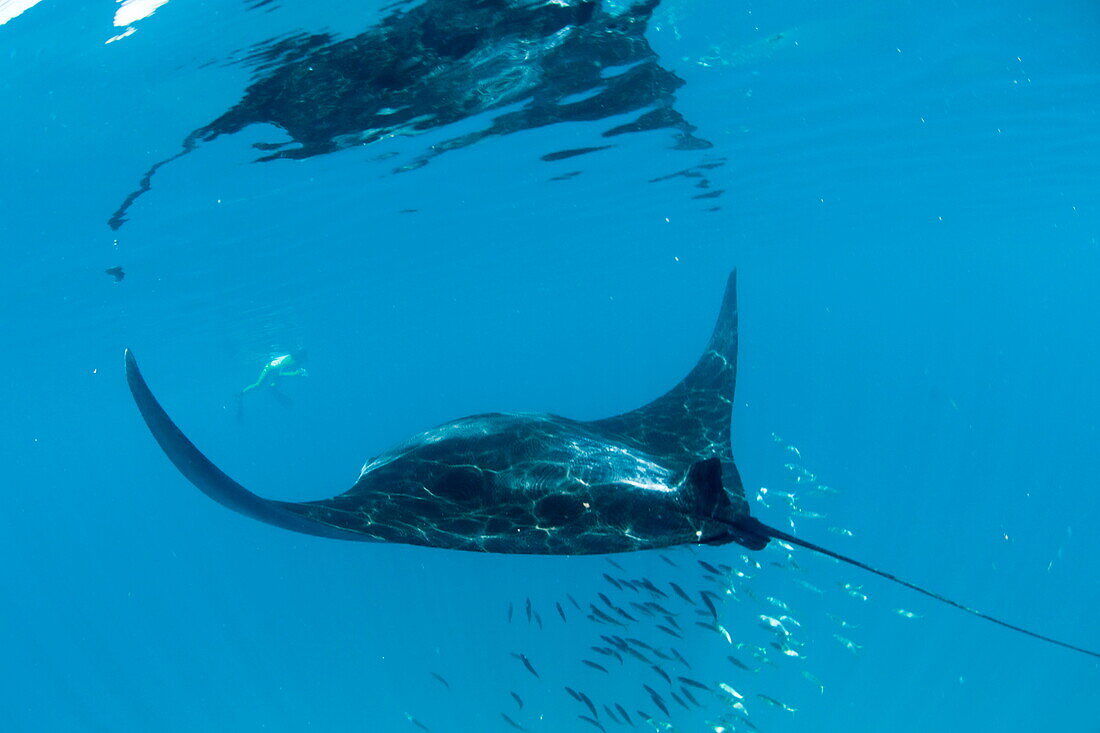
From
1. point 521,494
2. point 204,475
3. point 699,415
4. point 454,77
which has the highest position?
point 454,77

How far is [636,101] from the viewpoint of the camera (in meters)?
15.0

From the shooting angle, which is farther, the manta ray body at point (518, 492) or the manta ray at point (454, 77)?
the manta ray at point (454, 77)

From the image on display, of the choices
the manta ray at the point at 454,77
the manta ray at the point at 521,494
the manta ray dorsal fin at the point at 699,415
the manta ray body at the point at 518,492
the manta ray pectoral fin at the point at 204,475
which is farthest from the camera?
the manta ray at the point at 454,77

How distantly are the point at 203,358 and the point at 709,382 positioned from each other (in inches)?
1600

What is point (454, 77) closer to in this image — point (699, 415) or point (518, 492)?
point (699, 415)

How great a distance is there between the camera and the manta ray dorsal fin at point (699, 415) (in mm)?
6871

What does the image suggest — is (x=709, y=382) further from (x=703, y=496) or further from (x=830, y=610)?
(x=830, y=610)

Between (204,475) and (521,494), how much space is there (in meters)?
2.33

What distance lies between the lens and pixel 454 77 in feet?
39.7

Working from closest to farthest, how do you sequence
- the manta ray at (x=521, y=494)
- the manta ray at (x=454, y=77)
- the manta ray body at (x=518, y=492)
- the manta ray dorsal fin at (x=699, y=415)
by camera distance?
1. the manta ray at (x=521, y=494)
2. the manta ray body at (x=518, y=492)
3. the manta ray dorsal fin at (x=699, y=415)
4. the manta ray at (x=454, y=77)

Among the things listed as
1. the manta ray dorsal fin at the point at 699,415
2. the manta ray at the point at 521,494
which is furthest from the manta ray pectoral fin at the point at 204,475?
the manta ray dorsal fin at the point at 699,415

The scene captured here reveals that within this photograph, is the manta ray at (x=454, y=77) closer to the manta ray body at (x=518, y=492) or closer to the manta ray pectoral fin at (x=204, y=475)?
the manta ray body at (x=518, y=492)

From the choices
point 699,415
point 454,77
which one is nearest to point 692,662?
point 699,415

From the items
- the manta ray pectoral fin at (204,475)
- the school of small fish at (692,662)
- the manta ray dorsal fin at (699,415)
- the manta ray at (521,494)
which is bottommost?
the school of small fish at (692,662)
